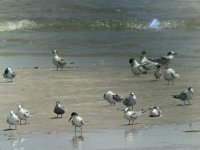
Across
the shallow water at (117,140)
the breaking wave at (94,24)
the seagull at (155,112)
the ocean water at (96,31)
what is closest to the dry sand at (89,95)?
the seagull at (155,112)

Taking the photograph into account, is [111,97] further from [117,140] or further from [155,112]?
[117,140]

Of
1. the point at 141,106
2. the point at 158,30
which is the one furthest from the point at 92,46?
the point at 141,106

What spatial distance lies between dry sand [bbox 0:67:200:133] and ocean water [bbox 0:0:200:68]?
286 cm

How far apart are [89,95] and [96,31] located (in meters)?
21.5

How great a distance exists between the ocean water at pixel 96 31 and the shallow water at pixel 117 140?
1162 cm

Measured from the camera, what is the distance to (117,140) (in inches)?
516

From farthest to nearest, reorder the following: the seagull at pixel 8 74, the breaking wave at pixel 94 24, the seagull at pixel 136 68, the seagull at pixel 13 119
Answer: the breaking wave at pixel 94 24
the seagull at pixel 136 68
the seagull at pixel 8 74
the seagull at pixel 13 119

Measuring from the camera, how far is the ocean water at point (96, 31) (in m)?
28.8

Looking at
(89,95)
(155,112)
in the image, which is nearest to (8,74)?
(89,95)

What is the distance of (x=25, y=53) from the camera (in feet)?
97.1

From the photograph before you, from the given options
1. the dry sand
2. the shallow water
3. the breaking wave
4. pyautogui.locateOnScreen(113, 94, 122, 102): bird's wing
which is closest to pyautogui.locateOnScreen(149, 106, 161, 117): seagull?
the dry sand

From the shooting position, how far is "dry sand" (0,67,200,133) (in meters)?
15.3

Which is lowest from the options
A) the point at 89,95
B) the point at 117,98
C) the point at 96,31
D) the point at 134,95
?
the point at 96,31

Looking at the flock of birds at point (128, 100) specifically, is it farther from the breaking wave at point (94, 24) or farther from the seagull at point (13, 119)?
the breaking wave at point (94, 24)
